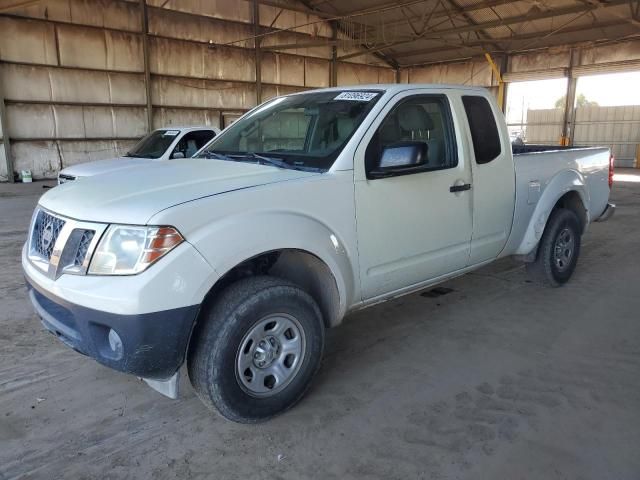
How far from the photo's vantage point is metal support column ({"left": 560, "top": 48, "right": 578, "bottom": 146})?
2060 centimetres

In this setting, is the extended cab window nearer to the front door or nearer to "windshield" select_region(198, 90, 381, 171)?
the front door

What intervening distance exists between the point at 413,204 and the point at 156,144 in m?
7.41

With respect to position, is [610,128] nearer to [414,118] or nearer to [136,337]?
[414,118]

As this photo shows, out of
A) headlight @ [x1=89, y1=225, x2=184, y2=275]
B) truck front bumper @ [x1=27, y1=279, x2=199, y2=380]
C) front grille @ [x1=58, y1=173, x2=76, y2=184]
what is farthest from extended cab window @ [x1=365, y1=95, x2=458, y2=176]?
front grille @ [x1=58, y1=173, x2=76, y2=184]

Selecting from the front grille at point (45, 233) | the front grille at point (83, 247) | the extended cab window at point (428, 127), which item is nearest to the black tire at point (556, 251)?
the extended cab window at point (428, 127)

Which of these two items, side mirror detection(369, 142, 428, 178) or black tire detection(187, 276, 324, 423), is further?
side mirror detection(369, 142, 428, 178)

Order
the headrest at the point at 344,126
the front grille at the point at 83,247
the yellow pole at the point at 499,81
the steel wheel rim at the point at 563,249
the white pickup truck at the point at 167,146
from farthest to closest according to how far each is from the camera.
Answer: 1. the yellow pole at the point at 499,81
2. the white pickup truck at the point at 167,146
3. the steel wheel rim at the point at 563,249
4. the headrest at the point at 344,126
5. the front grille at the point at 83,247

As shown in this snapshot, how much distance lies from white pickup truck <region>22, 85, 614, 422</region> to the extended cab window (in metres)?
0.01

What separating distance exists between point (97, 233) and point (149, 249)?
30cm

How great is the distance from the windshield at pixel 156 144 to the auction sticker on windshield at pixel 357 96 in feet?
20.8

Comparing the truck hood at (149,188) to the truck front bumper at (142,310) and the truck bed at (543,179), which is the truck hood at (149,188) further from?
the truck bed at (543,179)

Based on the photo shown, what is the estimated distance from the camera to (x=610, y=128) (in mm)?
21562

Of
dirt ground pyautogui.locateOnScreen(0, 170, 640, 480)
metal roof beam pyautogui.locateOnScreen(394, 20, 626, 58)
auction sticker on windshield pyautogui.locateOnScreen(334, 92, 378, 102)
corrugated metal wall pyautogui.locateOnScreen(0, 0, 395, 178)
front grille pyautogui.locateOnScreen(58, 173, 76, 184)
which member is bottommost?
dirt ground pyautogui.locateOnScreen(0, 170, 640, 480)

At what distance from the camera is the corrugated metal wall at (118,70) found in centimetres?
1508
